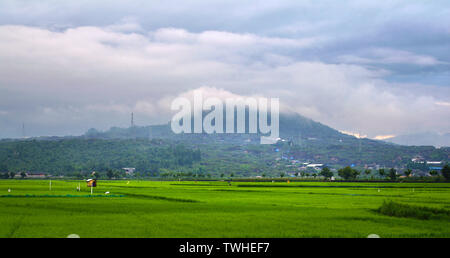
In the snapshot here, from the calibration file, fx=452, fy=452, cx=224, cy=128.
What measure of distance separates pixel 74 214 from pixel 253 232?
1552cm

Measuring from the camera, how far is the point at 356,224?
1196 inches
